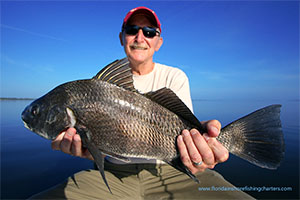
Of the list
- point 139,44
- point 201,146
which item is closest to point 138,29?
point 139,44

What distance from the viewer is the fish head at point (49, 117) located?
7.72 ft

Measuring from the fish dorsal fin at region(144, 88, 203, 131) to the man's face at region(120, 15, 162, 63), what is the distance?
5.93 feet

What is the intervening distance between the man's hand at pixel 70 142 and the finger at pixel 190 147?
5.10 feet

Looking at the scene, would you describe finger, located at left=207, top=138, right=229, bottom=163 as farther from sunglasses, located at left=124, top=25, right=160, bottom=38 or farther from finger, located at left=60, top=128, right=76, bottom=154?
sunglasses, located at left=124, top=25, right=160, bottom=38

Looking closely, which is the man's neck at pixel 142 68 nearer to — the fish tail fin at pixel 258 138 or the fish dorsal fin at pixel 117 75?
the fish dorsal fin at pixel 117 75

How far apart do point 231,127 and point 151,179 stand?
79.2 inches

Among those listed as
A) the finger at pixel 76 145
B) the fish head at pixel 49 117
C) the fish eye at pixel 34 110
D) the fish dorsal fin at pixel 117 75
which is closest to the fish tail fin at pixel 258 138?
the fish dorsal fin at pixel 117 75

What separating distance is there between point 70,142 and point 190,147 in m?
1.77

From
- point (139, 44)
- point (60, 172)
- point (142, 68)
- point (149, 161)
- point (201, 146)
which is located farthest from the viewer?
point (60, 172)

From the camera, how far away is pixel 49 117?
237cm

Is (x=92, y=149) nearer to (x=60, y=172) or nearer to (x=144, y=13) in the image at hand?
(x=144, y=13)

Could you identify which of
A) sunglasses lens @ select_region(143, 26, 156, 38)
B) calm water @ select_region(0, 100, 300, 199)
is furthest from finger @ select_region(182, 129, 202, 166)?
calm water @ select_region(0, 100, 300, 199)

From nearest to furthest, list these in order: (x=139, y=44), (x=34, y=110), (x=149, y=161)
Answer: (x=34, y=110), (x=149, y=161), (x=139, y=44)

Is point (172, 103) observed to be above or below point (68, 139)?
above
